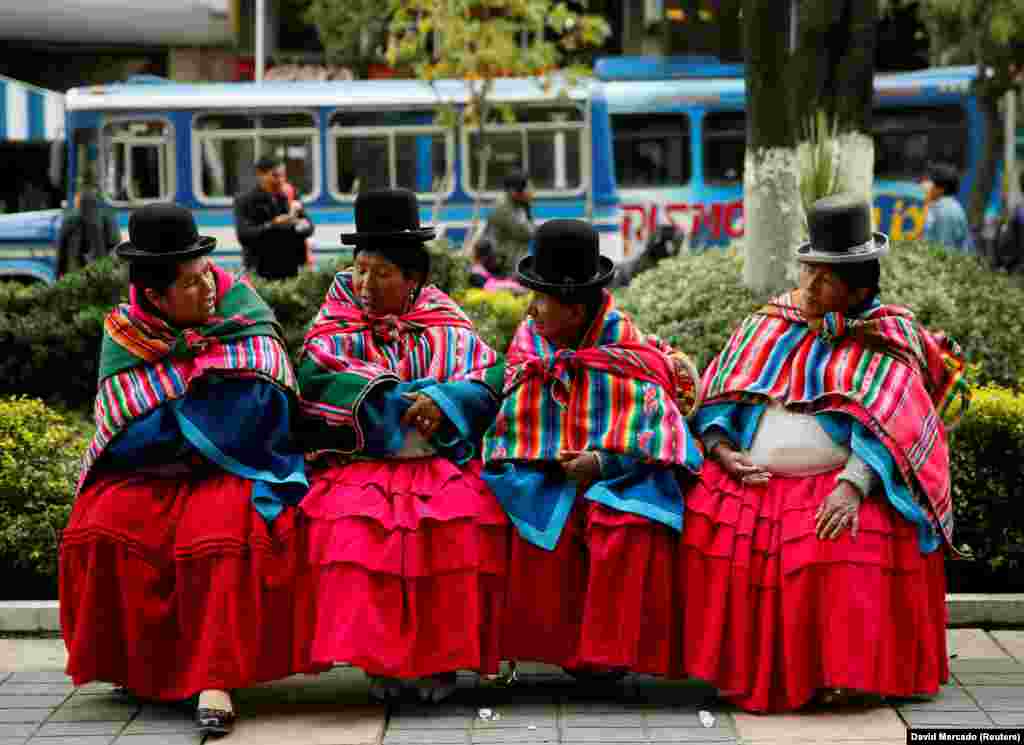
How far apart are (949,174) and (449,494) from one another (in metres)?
7.95

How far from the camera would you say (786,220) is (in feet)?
31.3

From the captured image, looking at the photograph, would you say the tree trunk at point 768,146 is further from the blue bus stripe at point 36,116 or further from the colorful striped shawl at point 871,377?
the blue bus stripe at point 36,116

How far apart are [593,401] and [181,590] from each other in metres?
1.51

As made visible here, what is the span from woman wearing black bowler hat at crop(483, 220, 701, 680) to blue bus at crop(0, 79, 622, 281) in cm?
1289

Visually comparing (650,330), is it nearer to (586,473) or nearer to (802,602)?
(586,473)

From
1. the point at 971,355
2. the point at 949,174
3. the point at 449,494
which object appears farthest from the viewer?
the point at 949,174

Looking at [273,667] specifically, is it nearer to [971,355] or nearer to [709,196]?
[971,355]

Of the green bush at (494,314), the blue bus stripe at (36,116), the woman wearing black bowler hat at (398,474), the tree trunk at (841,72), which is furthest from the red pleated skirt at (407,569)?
the blue bus stripe at (36,116)

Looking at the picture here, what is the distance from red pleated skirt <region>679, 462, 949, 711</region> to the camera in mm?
5066

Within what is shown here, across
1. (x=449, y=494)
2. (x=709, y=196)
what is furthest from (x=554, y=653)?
(x=709, y=196)

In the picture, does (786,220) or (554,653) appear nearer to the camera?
(554,653)

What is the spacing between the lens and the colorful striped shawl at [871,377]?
17.2ft

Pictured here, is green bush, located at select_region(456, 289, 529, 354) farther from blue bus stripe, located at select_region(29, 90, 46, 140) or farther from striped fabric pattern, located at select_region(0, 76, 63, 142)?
blue bus stripe, located at select_region(29, 90, 46, 140)

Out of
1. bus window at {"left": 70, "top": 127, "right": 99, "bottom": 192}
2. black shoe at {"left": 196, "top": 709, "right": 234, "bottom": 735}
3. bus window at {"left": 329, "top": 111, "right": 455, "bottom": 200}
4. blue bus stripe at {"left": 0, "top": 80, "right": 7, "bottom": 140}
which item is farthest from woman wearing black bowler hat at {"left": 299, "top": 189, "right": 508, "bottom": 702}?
blue bus stripe at {"left": 0, "top": 80, "right": 7, "bottom": 140}
